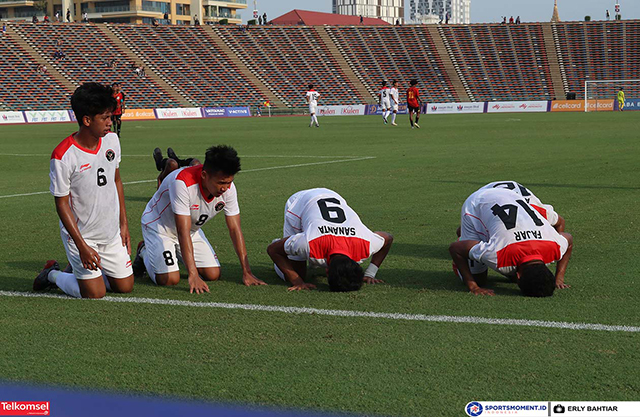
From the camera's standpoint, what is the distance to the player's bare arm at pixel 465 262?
21.6 ft

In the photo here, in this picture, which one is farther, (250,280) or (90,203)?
(250,280)

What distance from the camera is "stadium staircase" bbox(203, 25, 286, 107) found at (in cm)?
6531

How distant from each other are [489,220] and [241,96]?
58.9 meters

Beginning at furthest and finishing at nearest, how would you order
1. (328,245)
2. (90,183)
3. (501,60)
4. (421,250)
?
1. (501,60)
2. (421,250)
3. (328,245)
4. (90,183)

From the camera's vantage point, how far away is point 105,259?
6.77m

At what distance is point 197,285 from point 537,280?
9.09 ft

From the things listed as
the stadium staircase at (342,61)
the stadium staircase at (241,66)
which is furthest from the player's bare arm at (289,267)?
the stadium staircase at (342,61)

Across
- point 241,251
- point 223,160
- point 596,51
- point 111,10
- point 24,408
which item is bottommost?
point 24,408

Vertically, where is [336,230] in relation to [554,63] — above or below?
below

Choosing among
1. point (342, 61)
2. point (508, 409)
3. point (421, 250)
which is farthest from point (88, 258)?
point (342, 61)

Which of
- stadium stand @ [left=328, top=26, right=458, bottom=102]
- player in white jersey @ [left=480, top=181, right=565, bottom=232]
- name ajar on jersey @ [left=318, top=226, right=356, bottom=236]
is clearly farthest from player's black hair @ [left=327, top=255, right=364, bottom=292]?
stadium stand @ [left=328, top=26, right=458, bottom=102]

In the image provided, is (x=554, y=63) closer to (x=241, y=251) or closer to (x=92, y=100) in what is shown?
(x=241, y=251)

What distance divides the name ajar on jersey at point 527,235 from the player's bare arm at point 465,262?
1.18ft

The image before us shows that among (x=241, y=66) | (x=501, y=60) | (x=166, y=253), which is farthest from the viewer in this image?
(x=501, y=60)
